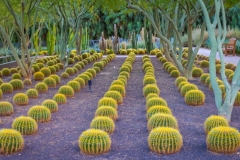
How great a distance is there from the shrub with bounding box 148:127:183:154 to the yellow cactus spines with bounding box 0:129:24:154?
2.23 meters

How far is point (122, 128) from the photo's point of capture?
775 centimetres

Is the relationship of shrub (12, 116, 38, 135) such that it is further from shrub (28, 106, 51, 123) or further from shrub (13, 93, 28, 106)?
shrub (13, 93, 28, 106)

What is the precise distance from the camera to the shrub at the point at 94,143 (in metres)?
6.16

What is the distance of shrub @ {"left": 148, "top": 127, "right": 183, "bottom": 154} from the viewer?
239 inches

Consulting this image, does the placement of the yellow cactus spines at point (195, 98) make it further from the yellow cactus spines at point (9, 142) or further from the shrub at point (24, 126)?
the yellow cactus spines at point (9, 142)

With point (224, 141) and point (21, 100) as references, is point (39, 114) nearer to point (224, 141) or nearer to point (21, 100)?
point (21, 100)

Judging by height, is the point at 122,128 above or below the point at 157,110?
below

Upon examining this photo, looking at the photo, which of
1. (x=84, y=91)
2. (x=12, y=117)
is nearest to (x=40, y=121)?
(x=12, y=117)

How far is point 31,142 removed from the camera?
6914 millimetres

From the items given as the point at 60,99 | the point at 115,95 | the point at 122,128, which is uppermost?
the point at 115,95

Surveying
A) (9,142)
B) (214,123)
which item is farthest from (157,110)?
(9,142)

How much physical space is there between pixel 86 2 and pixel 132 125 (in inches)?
567

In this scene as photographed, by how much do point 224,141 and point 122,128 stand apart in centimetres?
232

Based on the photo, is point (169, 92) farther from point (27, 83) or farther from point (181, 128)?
point (27, 83)
